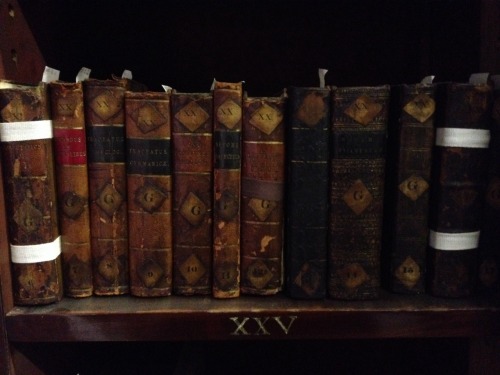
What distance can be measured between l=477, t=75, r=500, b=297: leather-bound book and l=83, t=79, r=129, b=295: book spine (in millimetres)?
533

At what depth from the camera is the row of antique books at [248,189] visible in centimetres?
63

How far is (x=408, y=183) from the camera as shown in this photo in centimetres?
66

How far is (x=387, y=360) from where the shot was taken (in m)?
1.01

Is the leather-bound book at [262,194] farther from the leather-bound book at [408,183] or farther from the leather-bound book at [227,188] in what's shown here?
the leather-bound book at [408,183]

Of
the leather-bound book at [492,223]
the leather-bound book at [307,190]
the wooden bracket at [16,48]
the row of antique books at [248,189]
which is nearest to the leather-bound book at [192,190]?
the row of antique books at [248,189]

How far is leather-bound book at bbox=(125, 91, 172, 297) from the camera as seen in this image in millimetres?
637

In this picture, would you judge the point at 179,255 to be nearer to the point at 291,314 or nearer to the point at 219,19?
the point at 291,314

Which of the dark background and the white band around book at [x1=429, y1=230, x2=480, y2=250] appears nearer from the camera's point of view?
the white band around book at [x1=429, y1=230, x2=480, y2=250]

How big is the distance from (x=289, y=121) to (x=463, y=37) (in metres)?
0.37

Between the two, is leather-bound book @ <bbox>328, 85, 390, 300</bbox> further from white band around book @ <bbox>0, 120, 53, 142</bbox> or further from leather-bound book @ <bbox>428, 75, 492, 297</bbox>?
white band around book @ <bbox>0, 120, 53, 142</bbox>

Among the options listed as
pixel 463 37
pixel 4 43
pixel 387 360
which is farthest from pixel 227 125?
pixel 387 360

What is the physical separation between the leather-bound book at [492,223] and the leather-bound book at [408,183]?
0.08 m

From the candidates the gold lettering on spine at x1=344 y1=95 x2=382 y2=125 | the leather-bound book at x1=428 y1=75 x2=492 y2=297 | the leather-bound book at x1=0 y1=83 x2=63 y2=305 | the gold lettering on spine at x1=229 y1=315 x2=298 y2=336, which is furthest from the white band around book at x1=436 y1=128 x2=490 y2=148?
the leather-bound book at x1=0 y1=83 x2=63 y2=305

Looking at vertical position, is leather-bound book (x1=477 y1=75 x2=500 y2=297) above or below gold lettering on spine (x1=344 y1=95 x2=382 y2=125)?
below
